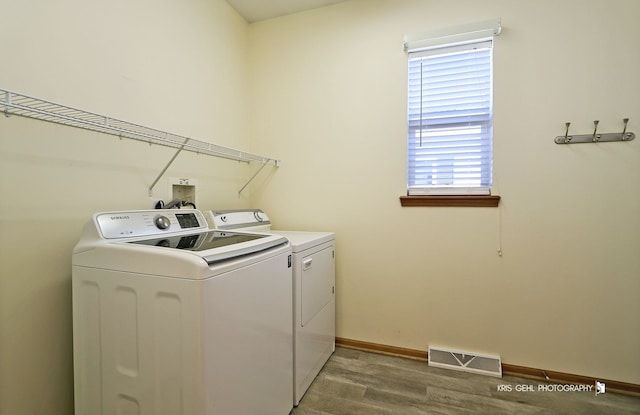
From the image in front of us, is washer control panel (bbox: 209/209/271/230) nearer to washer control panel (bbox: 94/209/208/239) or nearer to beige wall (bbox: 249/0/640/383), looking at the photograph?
washer control panel (bbox: 94/209/208/239)

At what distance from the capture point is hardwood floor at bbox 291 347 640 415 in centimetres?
153

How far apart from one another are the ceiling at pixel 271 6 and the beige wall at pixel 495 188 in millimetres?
61

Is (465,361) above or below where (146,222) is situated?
below

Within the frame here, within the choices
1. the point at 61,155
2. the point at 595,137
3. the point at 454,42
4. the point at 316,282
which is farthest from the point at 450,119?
the point at 61,155

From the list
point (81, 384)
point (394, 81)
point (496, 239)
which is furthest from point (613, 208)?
point (81, 384)

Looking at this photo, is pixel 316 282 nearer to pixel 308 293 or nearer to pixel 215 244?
pixel 308 293

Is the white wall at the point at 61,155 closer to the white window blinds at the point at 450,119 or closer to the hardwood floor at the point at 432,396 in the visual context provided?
the hardwood floor at the point at 432,396

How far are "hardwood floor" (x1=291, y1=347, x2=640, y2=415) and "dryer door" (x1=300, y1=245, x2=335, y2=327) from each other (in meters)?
0.43

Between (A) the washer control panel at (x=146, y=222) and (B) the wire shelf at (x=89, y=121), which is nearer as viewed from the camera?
(B) the wire shelf at (x=89, y=121)

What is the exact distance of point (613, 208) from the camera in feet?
5.49

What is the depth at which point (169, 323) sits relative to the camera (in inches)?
36.7

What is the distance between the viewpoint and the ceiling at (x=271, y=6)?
7.22ft

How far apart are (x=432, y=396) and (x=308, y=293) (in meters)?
0.90

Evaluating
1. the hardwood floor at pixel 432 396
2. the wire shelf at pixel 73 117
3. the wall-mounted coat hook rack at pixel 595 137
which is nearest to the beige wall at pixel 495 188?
the wall-mounted coat hook rack at pixel 595 137
